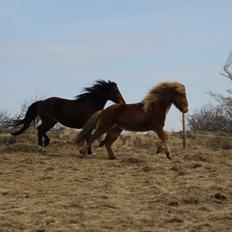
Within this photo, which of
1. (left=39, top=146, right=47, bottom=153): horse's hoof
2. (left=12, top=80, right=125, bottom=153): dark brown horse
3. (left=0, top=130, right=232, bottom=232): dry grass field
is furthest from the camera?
(left=12, top=80, right=125, bottom=153): dark brown horse

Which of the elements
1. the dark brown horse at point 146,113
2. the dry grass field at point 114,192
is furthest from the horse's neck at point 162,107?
the dry grass field at point 114,192

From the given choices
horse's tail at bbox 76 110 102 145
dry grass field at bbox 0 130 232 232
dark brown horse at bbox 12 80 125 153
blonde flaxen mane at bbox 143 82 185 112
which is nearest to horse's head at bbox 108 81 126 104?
dark brown horse at bbox 12 80 125 153

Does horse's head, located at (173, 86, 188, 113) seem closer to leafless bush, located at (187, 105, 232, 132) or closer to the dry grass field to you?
the dry grass field

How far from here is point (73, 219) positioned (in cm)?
667

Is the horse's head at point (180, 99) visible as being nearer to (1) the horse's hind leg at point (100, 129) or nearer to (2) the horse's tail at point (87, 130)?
(1) the horse's hind leg at point (100, 129)

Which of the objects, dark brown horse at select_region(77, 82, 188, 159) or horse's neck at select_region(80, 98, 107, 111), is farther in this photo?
horse's neck at select_region(80, 98, 107, 111)

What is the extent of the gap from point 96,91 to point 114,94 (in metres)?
0.51

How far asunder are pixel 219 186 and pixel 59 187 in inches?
94.9

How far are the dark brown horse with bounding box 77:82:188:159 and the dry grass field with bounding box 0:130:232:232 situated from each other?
2.21ft

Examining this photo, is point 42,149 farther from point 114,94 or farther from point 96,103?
point 114,94

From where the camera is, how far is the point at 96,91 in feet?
51.6

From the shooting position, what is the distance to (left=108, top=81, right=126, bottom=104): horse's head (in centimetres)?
1585

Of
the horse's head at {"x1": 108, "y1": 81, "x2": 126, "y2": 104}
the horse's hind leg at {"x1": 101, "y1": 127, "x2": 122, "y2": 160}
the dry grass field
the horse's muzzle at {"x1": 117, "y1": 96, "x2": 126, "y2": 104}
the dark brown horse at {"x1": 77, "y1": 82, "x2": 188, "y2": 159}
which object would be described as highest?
the horse's head at {"x1": 108, "y1": 81, "x2": 126, "y2": 104}

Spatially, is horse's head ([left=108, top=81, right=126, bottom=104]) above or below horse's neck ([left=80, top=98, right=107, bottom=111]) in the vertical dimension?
above
